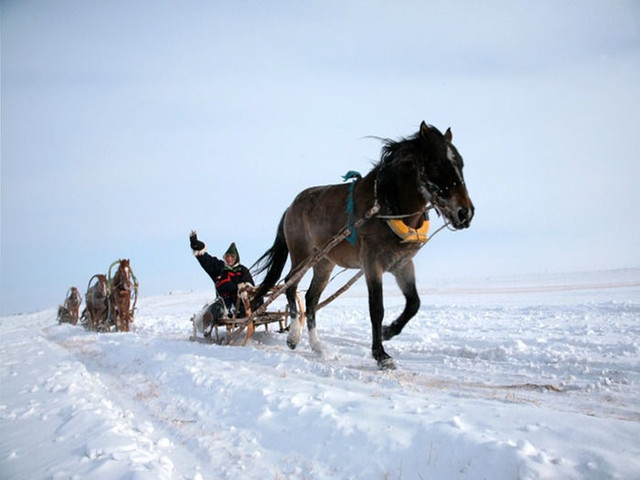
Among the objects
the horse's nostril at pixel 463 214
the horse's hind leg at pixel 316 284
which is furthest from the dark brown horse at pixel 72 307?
the horse's nostril at pixel 463 214

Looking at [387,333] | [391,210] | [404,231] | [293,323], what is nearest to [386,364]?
[387,333]

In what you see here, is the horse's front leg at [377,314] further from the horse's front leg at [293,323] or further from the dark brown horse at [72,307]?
the dark brown horse at [72,307]

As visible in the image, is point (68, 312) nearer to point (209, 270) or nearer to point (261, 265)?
point (209, 270)

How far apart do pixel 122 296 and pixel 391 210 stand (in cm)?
1127

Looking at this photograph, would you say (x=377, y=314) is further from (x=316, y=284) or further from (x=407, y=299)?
(x=316, y=284)

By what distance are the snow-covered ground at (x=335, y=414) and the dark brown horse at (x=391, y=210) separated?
865 millimetres

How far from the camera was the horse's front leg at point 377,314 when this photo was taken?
191 inches

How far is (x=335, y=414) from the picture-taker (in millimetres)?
3078

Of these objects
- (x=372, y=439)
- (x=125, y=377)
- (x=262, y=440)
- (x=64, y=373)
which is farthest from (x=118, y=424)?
(x=64, y=373)

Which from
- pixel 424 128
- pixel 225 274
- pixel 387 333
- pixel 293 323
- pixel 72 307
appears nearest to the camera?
pixel 424 128

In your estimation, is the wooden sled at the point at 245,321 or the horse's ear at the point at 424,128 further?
the wooden sled at the point at 245,321

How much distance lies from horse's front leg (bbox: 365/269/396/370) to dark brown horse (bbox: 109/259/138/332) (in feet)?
34.5

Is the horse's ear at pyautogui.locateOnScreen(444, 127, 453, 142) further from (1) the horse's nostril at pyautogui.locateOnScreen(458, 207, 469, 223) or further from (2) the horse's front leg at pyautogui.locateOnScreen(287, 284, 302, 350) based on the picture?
(2) the horse's front leg at pyautogui.locateOnScreen(287, 284, 302, 350)

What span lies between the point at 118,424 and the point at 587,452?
10.6 feet
